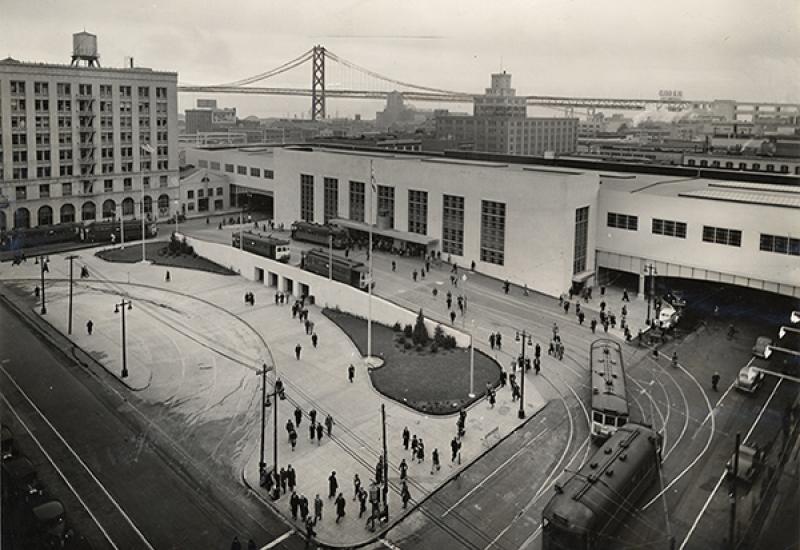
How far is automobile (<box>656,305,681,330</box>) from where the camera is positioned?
137ft

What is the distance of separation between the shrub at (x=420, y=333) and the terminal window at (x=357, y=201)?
23.6 m

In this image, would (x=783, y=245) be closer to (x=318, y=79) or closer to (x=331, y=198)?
(x=331, y=198)

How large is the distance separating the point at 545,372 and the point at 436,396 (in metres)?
6.58

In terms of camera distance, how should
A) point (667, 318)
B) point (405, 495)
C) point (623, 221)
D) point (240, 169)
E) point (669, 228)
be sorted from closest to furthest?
point (405, 495)
point (667, 318)
point (669, 228)
point (623, 221)
point (240, 169)

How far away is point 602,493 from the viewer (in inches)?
801

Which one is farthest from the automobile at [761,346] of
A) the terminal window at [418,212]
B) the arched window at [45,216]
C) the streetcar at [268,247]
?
the arched window at [45,216]

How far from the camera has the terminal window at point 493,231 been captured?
5119 centimetres

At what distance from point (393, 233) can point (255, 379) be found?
25.0m

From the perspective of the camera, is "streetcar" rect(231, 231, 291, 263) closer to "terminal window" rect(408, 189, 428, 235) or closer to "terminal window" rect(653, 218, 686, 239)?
"terminal window" rect(408, 189, 428, 235)

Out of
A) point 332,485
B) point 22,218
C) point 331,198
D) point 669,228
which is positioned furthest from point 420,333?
point 22,218

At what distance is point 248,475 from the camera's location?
25562 mm

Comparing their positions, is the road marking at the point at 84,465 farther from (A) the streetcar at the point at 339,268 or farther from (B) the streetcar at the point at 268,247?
(B) the streetcar at the point at 268,247

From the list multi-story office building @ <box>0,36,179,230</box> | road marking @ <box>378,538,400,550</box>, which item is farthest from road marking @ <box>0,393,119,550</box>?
multi-story office building @ <box>0,36,179,230</box>

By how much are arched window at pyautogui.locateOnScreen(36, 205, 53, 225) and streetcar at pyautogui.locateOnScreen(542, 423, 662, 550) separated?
63.0 meters
